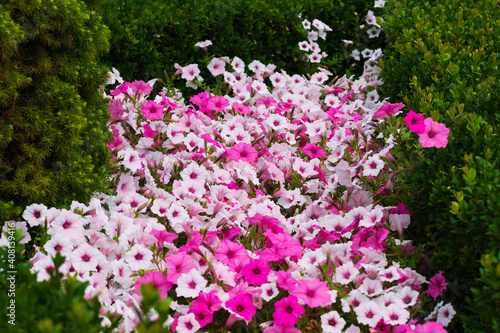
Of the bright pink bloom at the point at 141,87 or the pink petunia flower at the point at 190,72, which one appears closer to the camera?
the bright pink bloom at the point at 141,87

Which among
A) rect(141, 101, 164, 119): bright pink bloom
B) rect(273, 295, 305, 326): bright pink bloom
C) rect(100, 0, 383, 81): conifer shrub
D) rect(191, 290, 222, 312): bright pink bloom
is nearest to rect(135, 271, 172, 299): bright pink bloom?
rect(191, 290, 222, 312): bright pink bloom

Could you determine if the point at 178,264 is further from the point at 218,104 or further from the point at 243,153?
the point at 218,104

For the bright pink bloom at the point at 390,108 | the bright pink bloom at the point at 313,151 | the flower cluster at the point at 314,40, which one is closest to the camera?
the bright pink bloom at the point at 390,108

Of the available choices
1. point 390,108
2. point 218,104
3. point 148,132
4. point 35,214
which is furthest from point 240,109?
point 35,214

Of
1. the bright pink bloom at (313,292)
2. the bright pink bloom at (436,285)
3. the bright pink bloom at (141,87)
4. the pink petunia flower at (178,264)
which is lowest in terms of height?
the pink petunia flower at (178,264)

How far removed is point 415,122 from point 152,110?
2.46 meters

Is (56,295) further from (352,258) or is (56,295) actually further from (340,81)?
(340,81)

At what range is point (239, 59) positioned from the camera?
581 centimetres

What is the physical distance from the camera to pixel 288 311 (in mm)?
2725

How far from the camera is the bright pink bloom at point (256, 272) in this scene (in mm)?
3006

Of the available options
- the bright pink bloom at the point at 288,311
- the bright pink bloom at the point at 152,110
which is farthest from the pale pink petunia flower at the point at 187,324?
the bright pink bloom at the point at 152,110

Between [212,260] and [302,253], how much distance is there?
0.64m

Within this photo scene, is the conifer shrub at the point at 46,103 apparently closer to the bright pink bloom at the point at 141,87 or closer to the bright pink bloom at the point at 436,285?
the bright pink bloom at the point at 141,87

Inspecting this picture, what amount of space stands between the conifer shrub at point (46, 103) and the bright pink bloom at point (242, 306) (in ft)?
4.52
